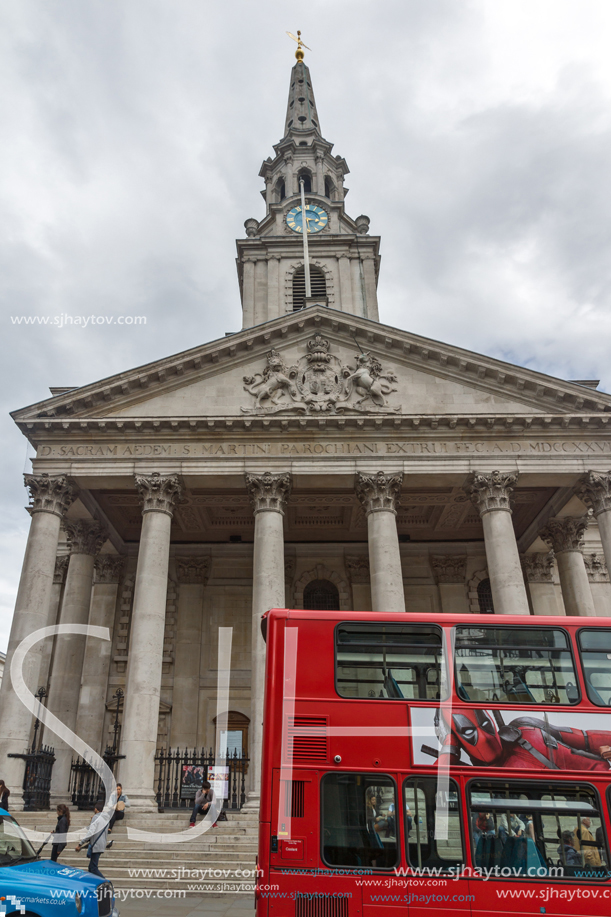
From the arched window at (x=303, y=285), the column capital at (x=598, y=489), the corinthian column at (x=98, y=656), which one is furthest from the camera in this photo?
the arched window at (x=303, y=285)

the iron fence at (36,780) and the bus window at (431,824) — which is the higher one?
the iron fence at (36,780)

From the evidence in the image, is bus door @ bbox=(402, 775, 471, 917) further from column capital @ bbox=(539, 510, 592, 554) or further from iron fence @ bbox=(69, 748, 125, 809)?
column capital @ bbox=(539, 510, 592, 554)

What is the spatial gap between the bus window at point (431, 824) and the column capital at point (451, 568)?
21254 mm

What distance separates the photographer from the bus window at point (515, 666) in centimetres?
903

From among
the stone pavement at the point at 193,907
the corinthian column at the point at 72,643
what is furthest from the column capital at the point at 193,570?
the stone pavement at the point at 193,907

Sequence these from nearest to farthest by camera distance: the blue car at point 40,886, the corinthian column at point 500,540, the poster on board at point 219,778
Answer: the blue car at point 40,886 < the poster on board at point 219,778 < the corinthian column at point 500,540

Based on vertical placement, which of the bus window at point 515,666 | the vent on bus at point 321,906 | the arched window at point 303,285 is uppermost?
the arched window at point 303,285

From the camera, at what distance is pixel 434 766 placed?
8.46 meters

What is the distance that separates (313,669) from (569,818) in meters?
3.65

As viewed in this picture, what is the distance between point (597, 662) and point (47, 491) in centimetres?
1834

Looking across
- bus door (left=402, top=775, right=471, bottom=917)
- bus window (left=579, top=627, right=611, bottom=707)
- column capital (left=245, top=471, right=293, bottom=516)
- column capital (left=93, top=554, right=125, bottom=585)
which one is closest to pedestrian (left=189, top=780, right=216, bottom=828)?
column capital (left=245, top=471, right=293, bottom=516)

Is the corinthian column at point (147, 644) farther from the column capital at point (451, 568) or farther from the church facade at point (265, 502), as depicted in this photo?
the column capital at point (451, 568)

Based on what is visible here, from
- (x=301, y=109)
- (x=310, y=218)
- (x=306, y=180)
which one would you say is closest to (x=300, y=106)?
(x=301, y=109)

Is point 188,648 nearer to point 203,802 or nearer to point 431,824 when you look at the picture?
point 203,802
